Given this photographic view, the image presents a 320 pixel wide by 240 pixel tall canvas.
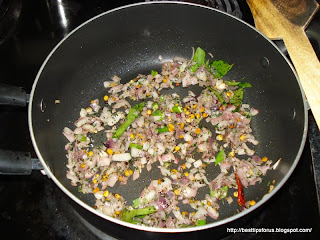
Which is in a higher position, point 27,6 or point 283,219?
point 27,6

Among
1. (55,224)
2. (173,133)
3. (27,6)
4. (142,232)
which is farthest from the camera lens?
(27,6)

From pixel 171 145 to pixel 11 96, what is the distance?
0.86 meters

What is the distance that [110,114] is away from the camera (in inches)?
72.8

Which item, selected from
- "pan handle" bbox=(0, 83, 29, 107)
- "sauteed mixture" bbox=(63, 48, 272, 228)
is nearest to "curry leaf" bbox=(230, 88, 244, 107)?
"sauteed mixture" bbox=(63, 48, 272, 228)

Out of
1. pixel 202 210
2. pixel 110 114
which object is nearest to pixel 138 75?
pixel 110 114

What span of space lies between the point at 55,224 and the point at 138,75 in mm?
1017

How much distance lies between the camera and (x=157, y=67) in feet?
6.75

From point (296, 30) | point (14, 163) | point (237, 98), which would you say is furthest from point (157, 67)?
point (14, 163)

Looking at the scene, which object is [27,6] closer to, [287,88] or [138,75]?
[138,75]

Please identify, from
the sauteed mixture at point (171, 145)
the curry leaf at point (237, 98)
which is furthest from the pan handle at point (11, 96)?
the curry leaf at point (237, 98)

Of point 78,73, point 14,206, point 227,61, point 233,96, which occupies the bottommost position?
point 14,206

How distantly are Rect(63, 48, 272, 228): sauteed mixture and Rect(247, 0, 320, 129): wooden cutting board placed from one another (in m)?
0.32

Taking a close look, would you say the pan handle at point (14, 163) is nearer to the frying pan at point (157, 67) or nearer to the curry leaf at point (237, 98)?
the frying pan at point (157, 67)

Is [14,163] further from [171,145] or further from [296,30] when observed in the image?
[296,30]
